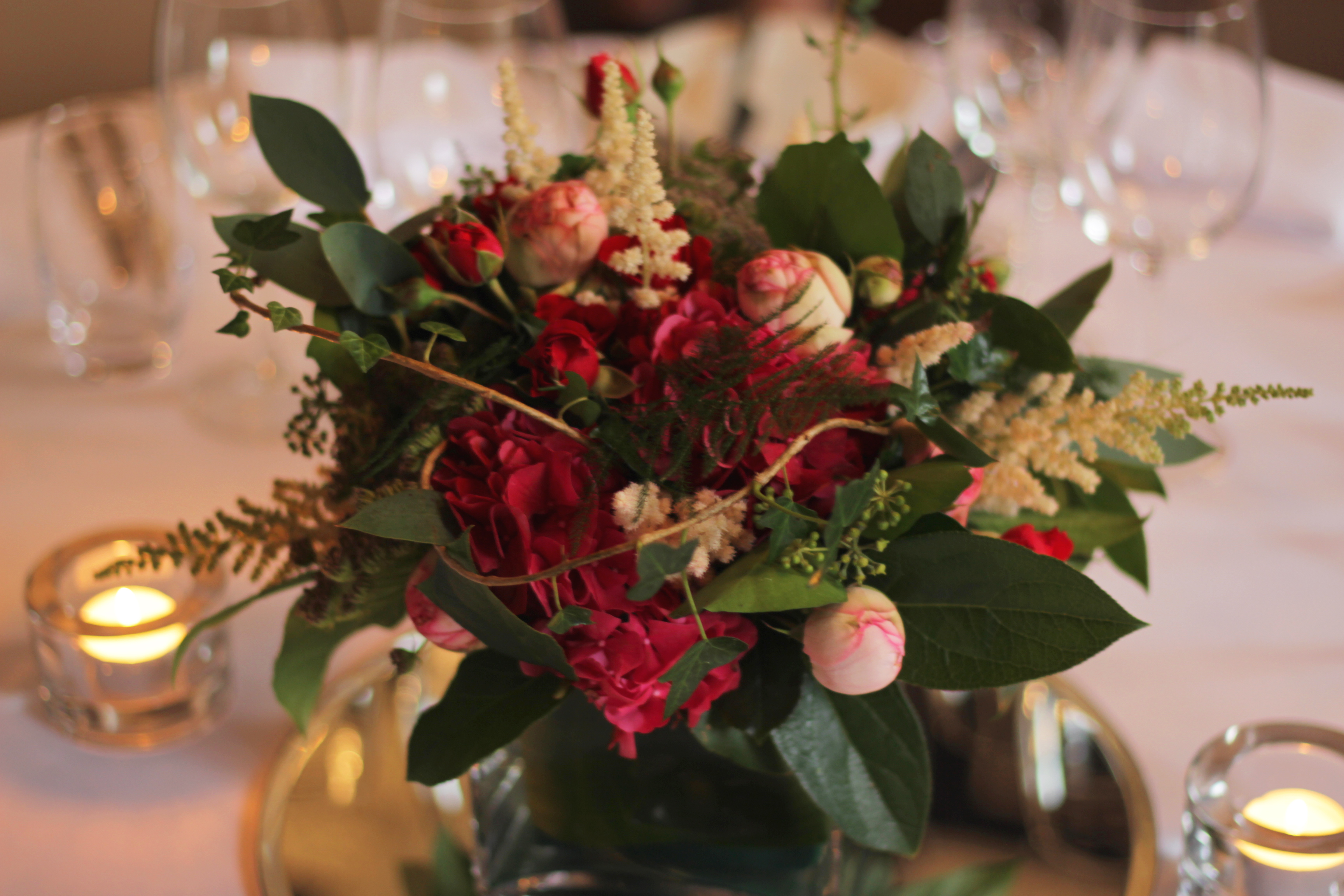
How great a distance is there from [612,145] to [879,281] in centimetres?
13

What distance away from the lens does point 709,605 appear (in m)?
0.41

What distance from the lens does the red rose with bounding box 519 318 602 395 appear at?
44 centimetres

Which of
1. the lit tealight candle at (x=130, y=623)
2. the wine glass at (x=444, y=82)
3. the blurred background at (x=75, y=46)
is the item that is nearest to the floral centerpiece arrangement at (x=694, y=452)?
the lit tealight candle at (x=130, y=623)

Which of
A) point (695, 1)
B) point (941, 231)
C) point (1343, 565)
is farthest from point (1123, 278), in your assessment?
point (695, 1)

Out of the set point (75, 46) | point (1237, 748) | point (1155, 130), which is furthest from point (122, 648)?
point (75, 46)

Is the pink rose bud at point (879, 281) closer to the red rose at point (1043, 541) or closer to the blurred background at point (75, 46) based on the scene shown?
the red rose at point (1043, 541)

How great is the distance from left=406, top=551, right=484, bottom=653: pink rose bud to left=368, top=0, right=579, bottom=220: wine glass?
392 millimetres

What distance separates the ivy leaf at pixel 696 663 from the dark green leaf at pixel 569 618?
1.6 inches

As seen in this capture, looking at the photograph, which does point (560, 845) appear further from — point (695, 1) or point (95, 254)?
point (695, 1)

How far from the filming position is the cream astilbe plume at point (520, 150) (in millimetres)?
479

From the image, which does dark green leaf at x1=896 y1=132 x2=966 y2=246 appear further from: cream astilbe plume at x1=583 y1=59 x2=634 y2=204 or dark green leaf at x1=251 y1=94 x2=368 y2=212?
dark green leaf at x1=251 y1=94 x2=368 y2=212

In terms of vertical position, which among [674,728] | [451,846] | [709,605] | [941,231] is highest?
[941,231]

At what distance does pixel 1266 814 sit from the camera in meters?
0.56

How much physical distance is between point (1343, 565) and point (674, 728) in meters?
0.56
